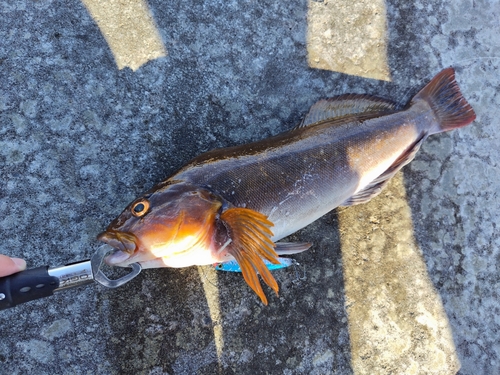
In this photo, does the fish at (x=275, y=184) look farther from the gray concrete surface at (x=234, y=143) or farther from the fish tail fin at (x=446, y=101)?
the gray concrete surface at (x=234, y=143)

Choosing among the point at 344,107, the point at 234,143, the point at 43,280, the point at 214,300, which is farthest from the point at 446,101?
the point at 43,280

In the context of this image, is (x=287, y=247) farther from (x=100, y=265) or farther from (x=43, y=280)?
(x=43, y=280)

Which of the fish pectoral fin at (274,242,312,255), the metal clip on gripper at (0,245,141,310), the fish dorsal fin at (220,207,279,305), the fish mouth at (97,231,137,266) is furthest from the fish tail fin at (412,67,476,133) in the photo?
the metal clip on gripper at (0,245,141,310)

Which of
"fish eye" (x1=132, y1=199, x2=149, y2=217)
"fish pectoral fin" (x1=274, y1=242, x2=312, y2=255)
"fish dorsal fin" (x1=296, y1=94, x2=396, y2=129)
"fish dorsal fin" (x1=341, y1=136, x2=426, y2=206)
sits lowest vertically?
A: "fish pectoral fin" (x1=274, y1=242, x2=312, y2=255)

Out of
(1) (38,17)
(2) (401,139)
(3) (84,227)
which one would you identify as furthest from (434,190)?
(1) (38,17)

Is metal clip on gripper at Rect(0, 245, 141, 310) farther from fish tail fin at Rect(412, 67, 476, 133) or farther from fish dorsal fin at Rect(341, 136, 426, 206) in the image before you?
fish tail fin at Rect(412, 67, 476, 133)

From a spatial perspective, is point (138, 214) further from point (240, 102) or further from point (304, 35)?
point (304, 35)
